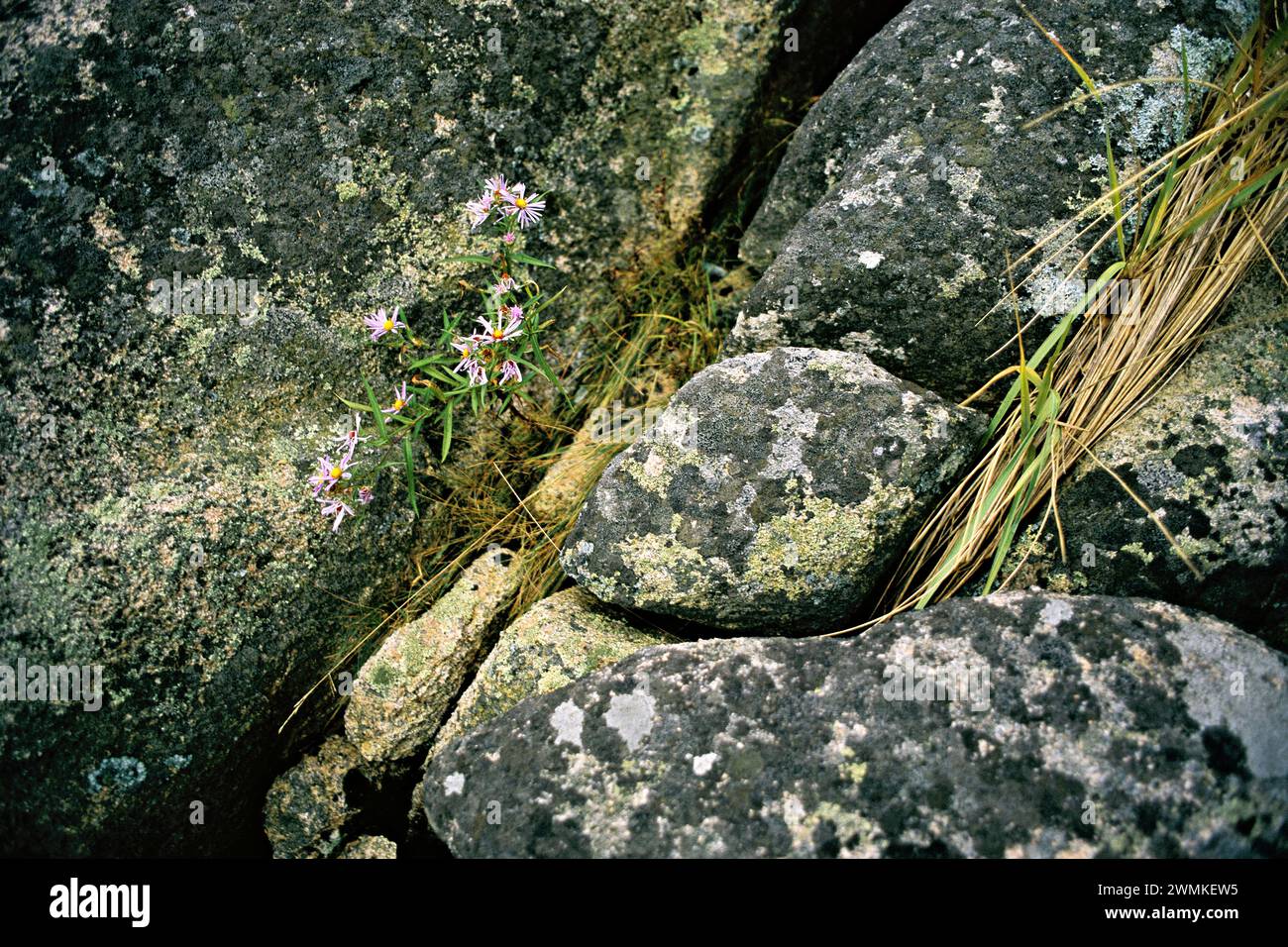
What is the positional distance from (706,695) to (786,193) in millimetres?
1859

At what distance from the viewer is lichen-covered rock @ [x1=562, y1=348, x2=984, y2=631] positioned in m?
2.35

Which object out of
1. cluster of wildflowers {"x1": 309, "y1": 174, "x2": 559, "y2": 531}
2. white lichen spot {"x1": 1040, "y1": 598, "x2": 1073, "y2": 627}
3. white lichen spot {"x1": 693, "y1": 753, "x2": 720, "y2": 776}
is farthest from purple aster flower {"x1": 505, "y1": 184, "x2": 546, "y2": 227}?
white lichen spot {"x1": 1040, "y1": 598, "x2": 1073, "y2": 627}

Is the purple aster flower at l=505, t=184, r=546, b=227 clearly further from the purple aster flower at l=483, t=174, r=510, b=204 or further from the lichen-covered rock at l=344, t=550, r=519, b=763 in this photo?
the lichen-covered rock at l=344, t=550, r=519, b=763

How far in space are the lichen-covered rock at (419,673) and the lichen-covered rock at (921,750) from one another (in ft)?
1.75

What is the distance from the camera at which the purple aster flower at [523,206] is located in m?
2.77

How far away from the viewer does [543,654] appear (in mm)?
2502

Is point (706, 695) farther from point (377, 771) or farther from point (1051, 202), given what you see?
point (1051, 202)

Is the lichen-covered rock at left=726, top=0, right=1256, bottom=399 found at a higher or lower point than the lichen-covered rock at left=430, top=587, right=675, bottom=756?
higher

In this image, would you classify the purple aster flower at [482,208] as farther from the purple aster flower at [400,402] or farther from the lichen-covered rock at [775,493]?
the lichen-covered rock at [775,493]

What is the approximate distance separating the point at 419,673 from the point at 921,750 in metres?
1.51

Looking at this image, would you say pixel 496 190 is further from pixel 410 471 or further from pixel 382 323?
pixel 410 471

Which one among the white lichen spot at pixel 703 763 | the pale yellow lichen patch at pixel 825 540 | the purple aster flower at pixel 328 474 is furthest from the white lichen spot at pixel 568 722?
the purple aster flower at pixel 328 474

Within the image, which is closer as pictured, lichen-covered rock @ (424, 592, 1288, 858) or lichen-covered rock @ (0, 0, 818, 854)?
lichen-covered rock @ (424, 592, 1288, 858)

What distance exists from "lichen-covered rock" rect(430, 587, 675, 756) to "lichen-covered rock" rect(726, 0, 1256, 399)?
1.02m
